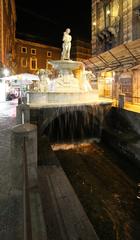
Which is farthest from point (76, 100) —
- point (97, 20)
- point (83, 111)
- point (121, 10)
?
point (97, 20)

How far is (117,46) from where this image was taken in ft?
64.2

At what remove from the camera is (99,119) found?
46.9 ft

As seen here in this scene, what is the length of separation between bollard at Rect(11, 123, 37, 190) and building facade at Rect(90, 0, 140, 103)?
46.3 ft

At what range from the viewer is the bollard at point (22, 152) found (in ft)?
14.8

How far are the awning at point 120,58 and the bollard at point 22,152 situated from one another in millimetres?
13820

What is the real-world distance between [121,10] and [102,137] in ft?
57.1

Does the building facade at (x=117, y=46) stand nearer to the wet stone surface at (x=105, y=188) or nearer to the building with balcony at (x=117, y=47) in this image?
the building with balcony at (x=117, y=47)

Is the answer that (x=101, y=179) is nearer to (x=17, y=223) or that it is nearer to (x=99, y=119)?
(x=17, y=223)

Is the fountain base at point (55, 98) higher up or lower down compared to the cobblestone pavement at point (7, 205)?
higher up

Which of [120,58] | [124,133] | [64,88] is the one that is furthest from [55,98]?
[120,58]

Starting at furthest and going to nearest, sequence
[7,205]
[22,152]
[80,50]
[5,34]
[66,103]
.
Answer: [80,50] < [5,34] < [66,103] < [22,152] < [7,205]

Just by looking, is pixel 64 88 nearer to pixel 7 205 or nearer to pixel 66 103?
pixel 66 103

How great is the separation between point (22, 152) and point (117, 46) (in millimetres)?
17263

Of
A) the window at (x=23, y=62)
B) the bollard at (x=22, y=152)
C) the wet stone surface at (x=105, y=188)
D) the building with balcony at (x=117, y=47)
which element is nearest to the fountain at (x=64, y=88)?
the building with balcony at (x=117, y=47)
